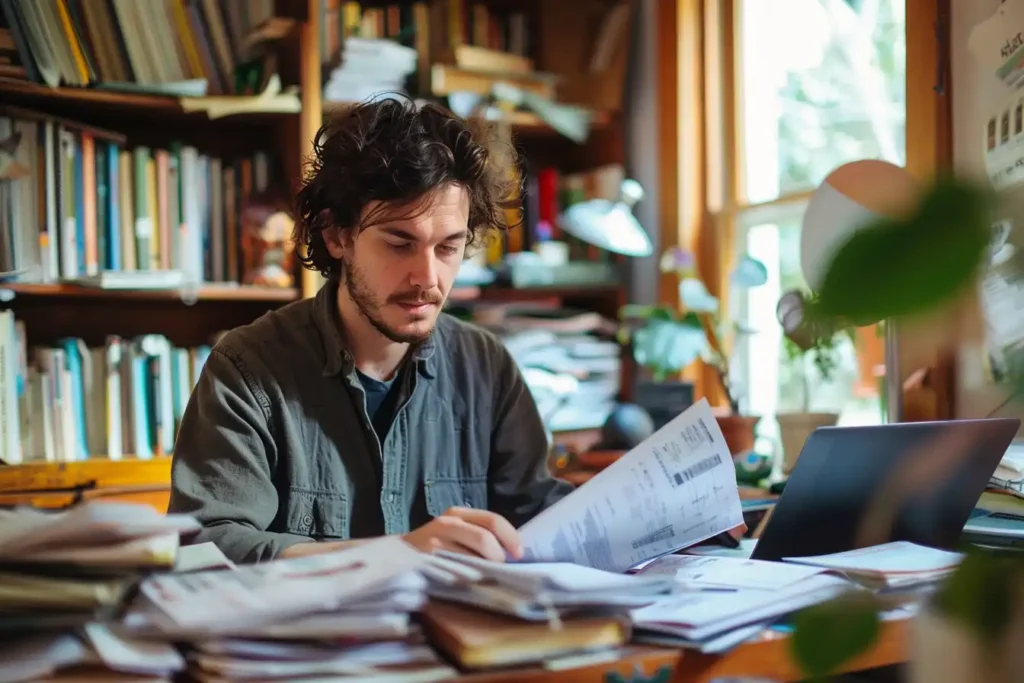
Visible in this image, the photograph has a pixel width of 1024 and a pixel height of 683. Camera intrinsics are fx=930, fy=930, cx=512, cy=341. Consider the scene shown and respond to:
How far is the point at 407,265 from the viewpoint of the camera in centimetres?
144

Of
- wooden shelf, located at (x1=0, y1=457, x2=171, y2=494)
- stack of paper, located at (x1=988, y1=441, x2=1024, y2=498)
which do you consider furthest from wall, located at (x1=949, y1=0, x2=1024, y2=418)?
wooden shelf, located at (x1=0, y1=457, x2=171, y2=494)

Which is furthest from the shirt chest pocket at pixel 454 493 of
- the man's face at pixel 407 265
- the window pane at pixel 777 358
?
the window pane at pixel 777 358

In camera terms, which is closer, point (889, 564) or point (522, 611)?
point (522, 611)

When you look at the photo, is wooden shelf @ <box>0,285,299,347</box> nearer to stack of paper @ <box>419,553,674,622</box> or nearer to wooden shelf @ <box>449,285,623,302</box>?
wooden shelf @ <box>449,285,623,302</box>

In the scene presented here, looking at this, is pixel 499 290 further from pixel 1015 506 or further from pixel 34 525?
pixel 34 525

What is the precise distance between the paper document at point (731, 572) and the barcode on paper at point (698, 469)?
0.30 ft

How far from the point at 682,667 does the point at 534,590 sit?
130mm

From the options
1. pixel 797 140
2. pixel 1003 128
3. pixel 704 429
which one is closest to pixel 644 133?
pixel 797 140

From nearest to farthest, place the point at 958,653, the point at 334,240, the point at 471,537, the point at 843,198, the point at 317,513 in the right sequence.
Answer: the point at 958,653 → the point at 471,537 → the point at 317,513 → the point at 843,198 → the point at 334,240

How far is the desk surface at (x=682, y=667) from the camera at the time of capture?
0.66 meters

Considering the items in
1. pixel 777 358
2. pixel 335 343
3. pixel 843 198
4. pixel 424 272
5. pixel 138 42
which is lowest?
pixel 777 358

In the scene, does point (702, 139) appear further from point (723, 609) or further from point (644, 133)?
point (723, 609)

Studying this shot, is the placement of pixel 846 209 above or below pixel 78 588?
above

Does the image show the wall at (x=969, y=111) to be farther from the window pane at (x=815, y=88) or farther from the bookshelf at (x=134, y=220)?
the bookshelf at (x=134, y=220)
